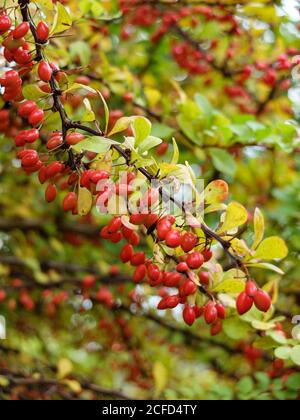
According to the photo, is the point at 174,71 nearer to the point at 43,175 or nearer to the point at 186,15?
the point at 186,15

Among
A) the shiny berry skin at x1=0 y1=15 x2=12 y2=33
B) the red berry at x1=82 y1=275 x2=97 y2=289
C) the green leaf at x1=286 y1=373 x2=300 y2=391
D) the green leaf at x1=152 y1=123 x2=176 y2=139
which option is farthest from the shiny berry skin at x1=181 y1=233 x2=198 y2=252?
the red berry at x1=82 y1=275 x2=97 y2=289

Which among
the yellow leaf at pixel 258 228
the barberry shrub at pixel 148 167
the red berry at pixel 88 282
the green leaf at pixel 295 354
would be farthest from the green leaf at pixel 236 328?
the red berry at pixel 88 282

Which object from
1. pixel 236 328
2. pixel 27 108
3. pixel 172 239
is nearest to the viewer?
pixel 172 239

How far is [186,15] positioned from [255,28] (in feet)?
0.93

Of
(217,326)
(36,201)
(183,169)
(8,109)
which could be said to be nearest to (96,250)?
(36,201)

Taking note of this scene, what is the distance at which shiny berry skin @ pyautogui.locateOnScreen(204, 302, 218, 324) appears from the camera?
3.27 ft

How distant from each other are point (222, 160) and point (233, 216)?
688 mm

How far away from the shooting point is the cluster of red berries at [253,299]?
3.21ft

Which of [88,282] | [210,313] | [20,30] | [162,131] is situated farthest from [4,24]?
[88,282]

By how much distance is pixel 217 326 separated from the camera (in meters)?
1.11

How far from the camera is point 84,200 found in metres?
1.03

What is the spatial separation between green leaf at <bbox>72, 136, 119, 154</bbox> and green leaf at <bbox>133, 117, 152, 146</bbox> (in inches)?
2.4

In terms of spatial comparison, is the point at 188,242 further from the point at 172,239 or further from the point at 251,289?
the point at 251,289

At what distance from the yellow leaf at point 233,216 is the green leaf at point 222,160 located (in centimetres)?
67
